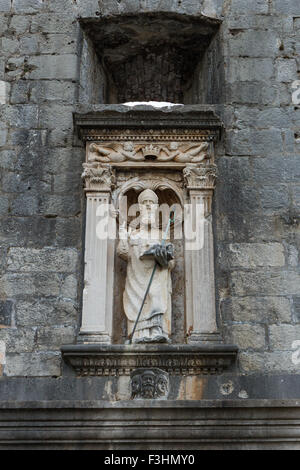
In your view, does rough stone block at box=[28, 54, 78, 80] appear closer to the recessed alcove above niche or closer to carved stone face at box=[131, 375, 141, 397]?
the recessed alcove above niche

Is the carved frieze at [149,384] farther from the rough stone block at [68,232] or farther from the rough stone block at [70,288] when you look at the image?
the rough stone block at [68,232]

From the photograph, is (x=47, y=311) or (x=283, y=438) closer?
(x=283, y=438)

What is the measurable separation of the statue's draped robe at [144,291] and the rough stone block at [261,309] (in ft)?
1.81

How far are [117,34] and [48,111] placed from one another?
1.27 m

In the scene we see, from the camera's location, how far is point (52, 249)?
22.0 feet

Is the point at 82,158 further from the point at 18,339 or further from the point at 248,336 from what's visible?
the point at 248,336

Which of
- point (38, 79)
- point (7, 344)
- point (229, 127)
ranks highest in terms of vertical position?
point (38, 79)

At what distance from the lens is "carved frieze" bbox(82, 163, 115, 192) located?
689cm

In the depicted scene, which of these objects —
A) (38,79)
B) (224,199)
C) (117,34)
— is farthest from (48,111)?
(224,199)

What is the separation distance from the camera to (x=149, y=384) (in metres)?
6.03

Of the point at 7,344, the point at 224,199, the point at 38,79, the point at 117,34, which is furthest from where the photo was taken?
the point at 117,34

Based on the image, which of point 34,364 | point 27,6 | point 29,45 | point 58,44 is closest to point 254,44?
point 58,44

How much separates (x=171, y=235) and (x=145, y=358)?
127 cm
